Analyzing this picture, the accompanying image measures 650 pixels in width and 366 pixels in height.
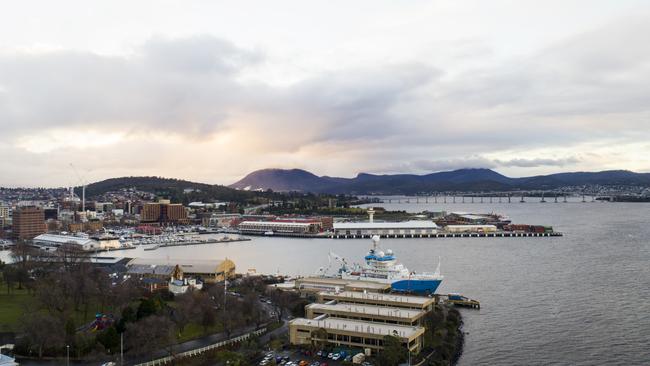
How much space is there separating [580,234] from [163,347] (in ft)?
94.8

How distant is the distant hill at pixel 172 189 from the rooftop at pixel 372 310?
5123 centimetres

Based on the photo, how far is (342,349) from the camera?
10.0 meters

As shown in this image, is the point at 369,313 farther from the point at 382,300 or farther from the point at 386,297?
the point at 386,297

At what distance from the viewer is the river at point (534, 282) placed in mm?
10758

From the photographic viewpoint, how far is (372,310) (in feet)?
38.4

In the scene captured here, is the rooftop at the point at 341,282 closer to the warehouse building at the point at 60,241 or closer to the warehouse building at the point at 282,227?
the warehouse building at the point at 60,241

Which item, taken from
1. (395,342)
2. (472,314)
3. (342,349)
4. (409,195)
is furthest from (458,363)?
(409,195)

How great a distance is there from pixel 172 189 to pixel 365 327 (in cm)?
6532

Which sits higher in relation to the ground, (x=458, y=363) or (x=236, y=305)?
(x=236, y=305)

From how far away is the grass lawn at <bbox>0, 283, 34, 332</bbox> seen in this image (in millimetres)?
11320

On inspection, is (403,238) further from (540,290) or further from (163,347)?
(163,347)

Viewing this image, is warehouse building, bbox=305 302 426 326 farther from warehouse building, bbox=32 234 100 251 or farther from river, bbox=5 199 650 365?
warehouse building, bbox=32 234 100 251

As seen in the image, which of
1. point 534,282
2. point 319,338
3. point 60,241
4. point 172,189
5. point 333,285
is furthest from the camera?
point 172,189

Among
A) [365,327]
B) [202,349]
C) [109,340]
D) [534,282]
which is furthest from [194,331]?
[534,282]
